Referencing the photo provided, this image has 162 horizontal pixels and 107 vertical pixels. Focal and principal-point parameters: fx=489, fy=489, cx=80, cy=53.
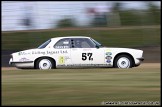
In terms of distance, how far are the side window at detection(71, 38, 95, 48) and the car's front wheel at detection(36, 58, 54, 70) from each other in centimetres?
102

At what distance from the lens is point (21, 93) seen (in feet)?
31.2

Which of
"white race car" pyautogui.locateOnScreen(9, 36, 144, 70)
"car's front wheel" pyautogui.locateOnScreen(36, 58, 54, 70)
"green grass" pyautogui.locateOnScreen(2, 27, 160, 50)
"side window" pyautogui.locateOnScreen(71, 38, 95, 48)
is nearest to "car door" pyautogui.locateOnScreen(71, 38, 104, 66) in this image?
"white race car" pyautogui.locateOnScreen(9, 36, 144, 70)

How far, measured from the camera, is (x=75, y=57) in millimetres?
17016

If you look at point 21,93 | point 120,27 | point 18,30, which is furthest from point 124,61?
point 120,27

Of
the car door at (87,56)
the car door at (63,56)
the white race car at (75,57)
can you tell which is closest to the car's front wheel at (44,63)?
the white race car at (75,57)

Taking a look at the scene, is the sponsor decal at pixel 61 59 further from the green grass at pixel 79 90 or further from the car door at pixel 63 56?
the green grass at pixel 79 90

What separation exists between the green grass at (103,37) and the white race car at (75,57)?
10217 millimetres

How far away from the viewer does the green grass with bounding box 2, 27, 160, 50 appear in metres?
27.5

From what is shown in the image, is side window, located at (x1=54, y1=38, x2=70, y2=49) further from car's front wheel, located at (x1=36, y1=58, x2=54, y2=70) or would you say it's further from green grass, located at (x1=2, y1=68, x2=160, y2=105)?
green grass, located at (x1=2, y1=68, x2=160, y2=105)

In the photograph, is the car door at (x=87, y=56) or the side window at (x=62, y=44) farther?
the side window at (x=62, y=44)

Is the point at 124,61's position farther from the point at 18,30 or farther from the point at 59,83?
the point at 18,30

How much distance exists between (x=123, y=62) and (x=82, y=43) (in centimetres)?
159

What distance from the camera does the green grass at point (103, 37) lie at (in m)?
27.5

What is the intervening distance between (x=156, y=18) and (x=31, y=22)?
8.11 metres
